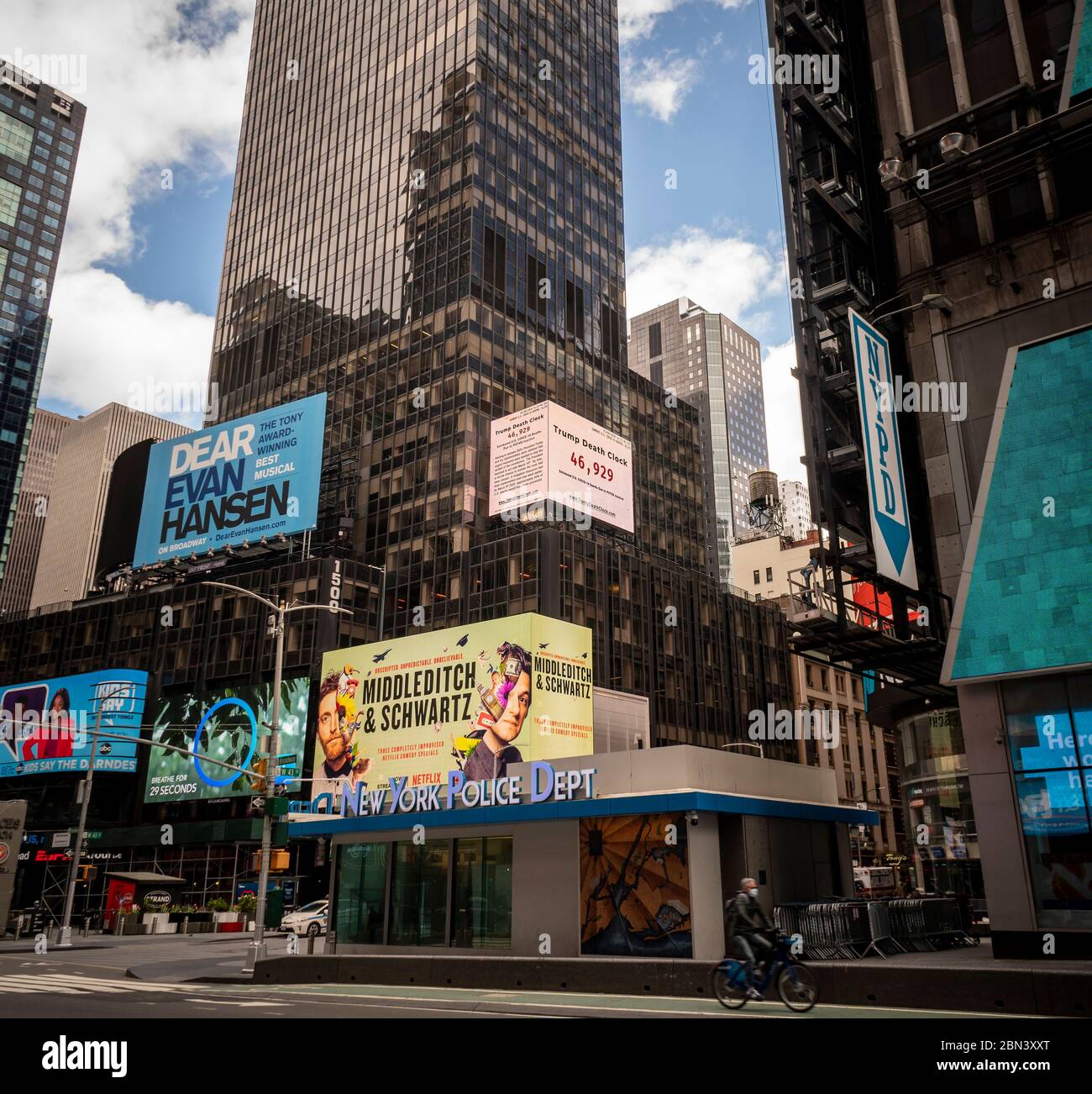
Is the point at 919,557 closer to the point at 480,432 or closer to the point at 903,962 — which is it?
the point at 903,962

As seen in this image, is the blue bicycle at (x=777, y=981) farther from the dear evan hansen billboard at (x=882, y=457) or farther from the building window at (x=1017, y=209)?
the building window at (x=1017, y=209)

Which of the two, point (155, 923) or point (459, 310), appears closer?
point (155, 923)

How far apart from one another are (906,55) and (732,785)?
2253cm

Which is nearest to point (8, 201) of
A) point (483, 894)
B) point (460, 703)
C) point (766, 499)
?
point (766, 499)

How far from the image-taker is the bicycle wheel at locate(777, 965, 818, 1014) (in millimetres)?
15180


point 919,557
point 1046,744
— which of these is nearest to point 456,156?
point 919,557

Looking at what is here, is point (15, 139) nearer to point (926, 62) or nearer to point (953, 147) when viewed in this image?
point (926, 62)

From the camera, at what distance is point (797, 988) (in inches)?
602

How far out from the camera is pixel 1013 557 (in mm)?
21297

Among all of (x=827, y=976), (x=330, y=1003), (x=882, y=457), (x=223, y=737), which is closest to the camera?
(x=827, y=976)

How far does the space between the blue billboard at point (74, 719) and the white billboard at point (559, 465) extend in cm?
Answer: 3670

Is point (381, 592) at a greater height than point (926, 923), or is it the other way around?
point (381, 592)

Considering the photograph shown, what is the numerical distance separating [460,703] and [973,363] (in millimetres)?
38168

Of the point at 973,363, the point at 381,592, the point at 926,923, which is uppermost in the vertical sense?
the point at 381,592
